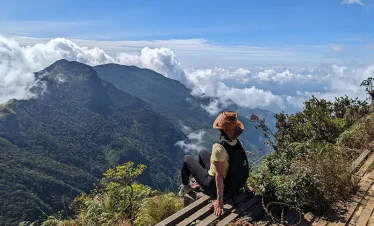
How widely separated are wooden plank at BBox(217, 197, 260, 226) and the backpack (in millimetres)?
326

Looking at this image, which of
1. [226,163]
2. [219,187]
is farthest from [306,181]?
[219,187]

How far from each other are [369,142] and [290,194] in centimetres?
424

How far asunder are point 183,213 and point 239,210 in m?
0.87

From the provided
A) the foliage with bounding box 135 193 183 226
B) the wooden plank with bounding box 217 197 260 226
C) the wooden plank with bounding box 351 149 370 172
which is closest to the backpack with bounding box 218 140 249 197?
the wooden plank with bounding box 217 197 260 226

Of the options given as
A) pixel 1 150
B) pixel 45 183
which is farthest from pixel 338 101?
pixel 1 150

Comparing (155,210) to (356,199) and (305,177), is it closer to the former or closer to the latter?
(305,177)

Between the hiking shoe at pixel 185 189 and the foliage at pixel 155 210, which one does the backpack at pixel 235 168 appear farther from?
the foliage at pixel 155 210

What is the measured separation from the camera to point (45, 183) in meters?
134

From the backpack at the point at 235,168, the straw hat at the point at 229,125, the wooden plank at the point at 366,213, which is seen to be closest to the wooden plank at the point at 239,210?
the backpack at the point at 235,168

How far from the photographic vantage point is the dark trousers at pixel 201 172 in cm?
539

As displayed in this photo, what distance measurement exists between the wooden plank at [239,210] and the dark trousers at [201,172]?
563mm

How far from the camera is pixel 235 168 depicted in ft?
17.1

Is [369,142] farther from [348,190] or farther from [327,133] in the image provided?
[348,190]

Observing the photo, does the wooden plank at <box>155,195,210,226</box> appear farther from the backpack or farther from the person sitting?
the backpack
